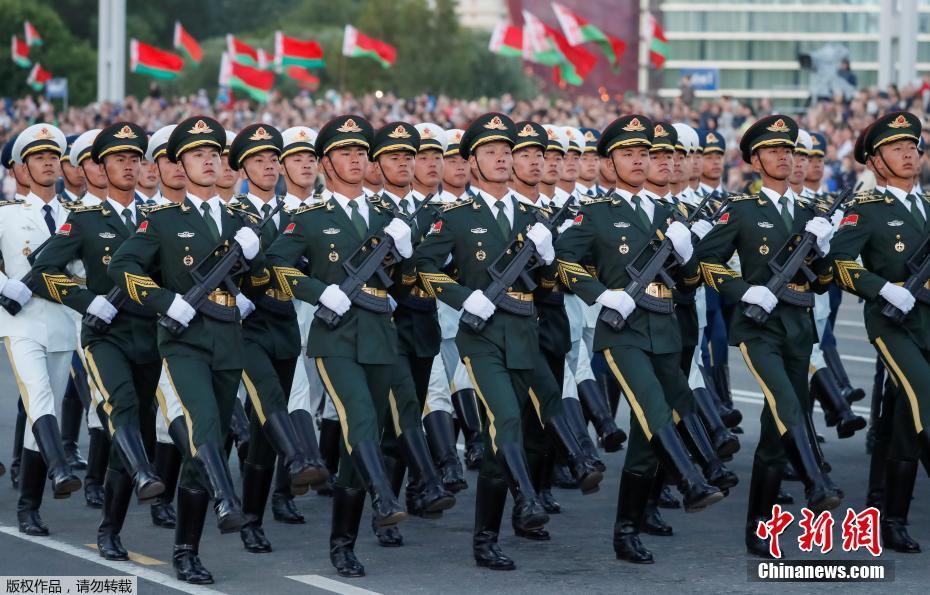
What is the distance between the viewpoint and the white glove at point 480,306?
29.5 ft

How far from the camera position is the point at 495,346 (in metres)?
9.08

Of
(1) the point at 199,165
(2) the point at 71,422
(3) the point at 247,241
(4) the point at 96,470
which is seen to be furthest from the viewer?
(2) the point at 71,422

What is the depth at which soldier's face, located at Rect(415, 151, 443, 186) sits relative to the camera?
11.5 meters

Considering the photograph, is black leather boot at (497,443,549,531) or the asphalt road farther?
black leather boot at (497,443,549,531)

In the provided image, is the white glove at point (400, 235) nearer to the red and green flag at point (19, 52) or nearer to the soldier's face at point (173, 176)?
the soldier's face at point (173, 176)

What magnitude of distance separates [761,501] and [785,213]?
1.48 m

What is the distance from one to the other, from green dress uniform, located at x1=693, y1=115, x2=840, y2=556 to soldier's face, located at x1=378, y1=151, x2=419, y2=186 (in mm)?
1701

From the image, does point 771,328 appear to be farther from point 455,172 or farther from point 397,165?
point 455,172

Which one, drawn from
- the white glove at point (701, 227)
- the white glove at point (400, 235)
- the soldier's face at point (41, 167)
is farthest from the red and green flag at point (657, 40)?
the white glove at point (400, 235)

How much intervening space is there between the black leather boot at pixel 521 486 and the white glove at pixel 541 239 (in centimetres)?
99

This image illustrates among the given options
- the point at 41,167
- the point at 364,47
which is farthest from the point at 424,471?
the point at 364,47

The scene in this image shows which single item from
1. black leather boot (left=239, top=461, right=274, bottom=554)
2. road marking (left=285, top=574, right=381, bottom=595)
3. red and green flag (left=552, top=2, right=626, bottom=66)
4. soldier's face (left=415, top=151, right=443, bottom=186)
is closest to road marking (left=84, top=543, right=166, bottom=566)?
black leather boot (left=239, top=461, right=274, bottom=554)

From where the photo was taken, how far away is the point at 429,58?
296ft

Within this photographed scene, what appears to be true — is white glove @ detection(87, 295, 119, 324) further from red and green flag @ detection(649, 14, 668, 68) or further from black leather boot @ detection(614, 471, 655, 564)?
red and green flag @ detection(649, 14, 668, 68)
